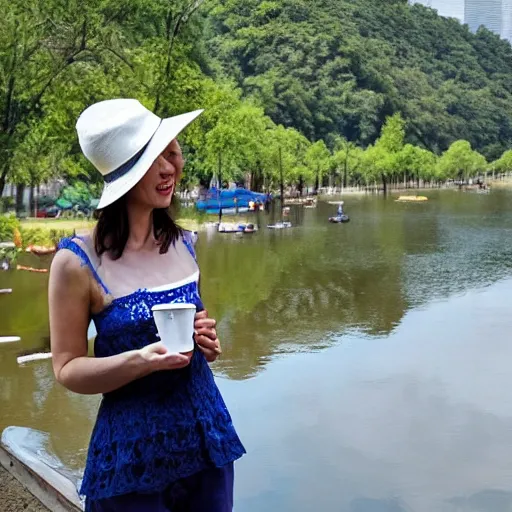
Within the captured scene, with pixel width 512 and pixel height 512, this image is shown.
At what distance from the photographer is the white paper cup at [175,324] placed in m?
1.16

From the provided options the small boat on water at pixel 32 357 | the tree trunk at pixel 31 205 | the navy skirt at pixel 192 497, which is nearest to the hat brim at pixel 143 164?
the navy skirt at pixel 192 497

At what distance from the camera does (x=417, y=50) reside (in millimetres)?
77688

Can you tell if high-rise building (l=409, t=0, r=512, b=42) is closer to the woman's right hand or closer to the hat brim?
the hat brim

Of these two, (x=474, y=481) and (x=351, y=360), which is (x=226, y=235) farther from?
(x=474, y=481)

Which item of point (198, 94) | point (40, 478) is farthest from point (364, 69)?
point (40, 478)

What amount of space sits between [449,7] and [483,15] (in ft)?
15.2

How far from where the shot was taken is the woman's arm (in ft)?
3.96

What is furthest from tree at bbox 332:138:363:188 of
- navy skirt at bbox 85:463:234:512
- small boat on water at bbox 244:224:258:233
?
navy skirt at bbox 85:463:234:512

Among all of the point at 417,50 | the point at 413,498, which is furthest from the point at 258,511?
the point at 417,50

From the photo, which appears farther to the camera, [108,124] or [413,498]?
[413,498]

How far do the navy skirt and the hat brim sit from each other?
461 millimetres

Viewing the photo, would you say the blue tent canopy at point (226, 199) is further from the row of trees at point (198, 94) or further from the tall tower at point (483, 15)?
the tall tower at point (483, 15)

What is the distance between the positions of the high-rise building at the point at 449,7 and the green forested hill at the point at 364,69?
24.6 ft

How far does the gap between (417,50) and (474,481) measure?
76846mm
